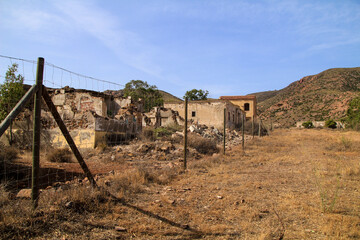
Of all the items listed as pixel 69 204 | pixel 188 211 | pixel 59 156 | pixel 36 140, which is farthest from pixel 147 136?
pixel 36 140

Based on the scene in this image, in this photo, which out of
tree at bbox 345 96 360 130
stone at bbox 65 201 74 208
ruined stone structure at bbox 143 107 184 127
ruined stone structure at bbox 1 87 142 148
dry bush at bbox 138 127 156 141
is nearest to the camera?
stone at bbox 65 201 74 208

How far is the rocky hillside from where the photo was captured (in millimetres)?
56287

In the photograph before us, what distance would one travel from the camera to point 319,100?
62469 millimetres

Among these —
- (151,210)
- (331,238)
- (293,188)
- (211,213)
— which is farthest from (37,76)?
(293,188)

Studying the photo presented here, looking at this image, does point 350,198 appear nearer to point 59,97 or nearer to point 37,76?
point 37,76

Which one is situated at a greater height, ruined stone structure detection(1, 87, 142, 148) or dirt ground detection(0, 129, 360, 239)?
ruined stone structure detection(1, 87, 142, 148)

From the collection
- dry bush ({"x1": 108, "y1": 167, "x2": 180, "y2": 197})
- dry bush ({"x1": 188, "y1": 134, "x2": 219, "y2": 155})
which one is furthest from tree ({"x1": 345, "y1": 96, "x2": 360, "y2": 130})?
dry bush ({"x1": 108, "y1": 167, "x2": 180, "y2": 197})

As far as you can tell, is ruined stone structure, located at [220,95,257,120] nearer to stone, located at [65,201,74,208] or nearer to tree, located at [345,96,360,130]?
tree, located at [345,96,360,130]

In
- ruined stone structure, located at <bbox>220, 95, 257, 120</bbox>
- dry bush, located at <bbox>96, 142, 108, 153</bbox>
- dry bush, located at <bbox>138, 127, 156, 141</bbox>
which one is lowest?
dry bush, located at <bbox>96, 142, 108, 153</bbox>

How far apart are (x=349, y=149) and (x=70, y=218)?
47.9 feet

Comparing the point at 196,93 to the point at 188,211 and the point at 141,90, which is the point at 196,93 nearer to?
the point at 141,90

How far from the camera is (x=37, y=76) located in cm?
356

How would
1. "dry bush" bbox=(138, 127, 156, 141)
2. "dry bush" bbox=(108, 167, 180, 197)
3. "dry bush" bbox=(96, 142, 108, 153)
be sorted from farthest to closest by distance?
"dry bush" bbox=(138, 127, 156, 141), "dry bush" bbox=(96, 142, 108, 153), "dry bush" bbox=(108, 167, 180, 197)

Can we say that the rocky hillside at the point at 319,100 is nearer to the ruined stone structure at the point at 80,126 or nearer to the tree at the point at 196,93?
the tree at the point at 196,93
